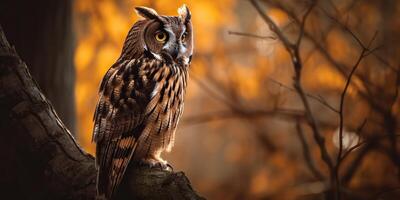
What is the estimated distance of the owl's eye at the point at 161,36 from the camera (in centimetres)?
287

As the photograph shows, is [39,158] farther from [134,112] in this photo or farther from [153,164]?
[153,164]

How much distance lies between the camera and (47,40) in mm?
3197

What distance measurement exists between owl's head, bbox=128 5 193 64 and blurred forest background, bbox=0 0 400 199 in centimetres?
45

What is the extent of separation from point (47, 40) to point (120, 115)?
3.02 feet

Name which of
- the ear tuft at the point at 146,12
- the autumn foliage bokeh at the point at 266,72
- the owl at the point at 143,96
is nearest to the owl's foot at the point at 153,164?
the owl at the point at 143,96

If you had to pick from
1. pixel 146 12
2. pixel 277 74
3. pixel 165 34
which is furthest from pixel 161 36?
pixel 277 74

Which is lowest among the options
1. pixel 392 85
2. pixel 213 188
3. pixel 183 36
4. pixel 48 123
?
pixel 213 188

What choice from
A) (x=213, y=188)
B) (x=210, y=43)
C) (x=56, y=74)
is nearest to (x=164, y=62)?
(x=56, y=74)

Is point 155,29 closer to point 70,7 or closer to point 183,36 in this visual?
point 183,36

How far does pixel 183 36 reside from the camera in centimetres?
299

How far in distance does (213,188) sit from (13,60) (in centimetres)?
444

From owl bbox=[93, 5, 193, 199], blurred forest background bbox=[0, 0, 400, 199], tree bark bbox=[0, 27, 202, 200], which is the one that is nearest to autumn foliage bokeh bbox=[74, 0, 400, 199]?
blurred forest background bbox=[0, 0, 400, 199]

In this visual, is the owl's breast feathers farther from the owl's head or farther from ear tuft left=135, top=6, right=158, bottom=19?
ear tuft left=135, top=6, right=158, bottom=19

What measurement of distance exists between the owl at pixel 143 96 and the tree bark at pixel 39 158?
0.11m
